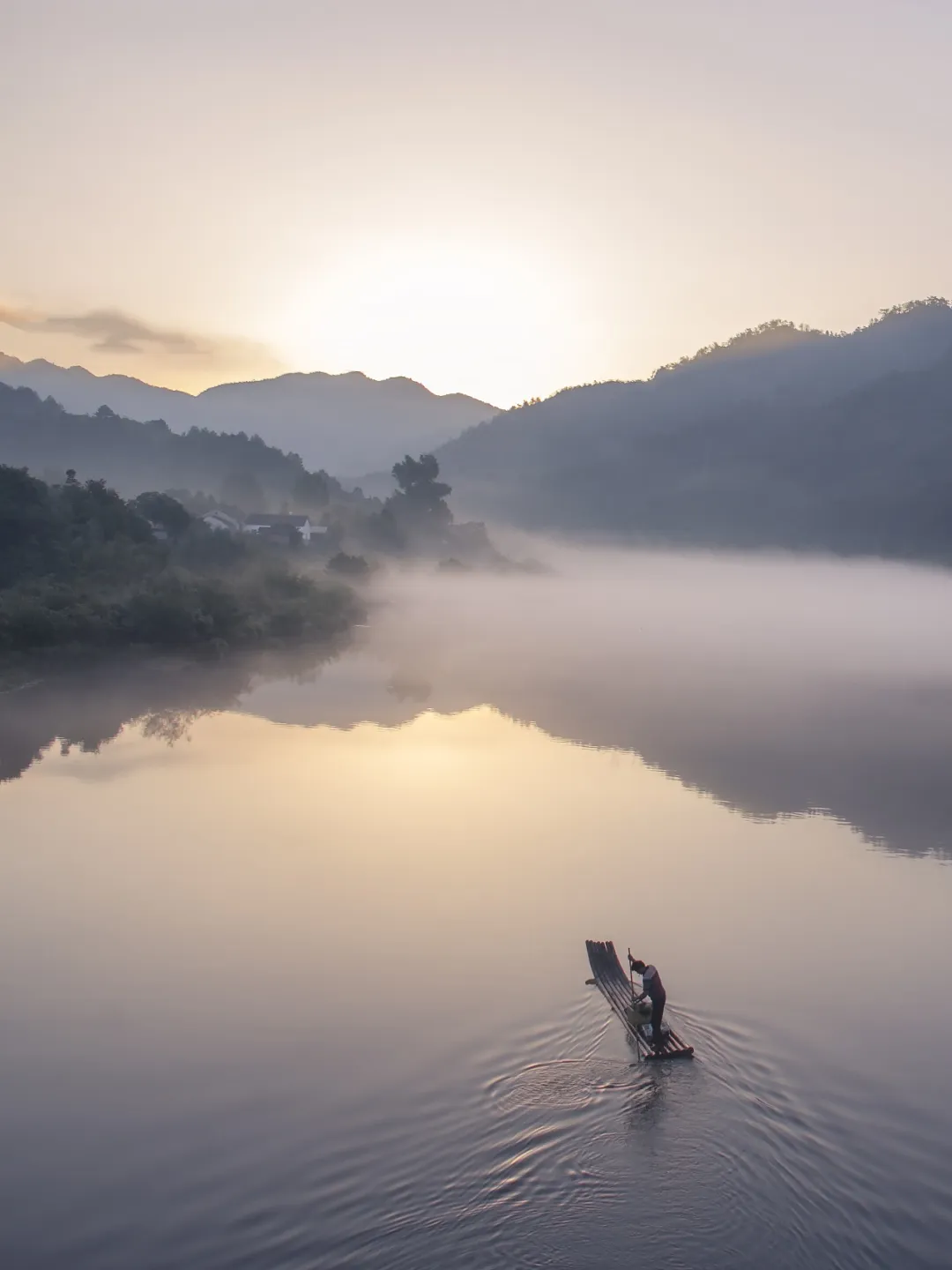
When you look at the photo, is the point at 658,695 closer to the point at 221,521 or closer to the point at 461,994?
the point at 461,994

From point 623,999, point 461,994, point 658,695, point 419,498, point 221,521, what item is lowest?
point 623,999

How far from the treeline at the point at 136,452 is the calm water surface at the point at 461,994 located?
97398 millimetres

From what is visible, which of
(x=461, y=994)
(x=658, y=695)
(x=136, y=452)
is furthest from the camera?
(x=136, y=452)

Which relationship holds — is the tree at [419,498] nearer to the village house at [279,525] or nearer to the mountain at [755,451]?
the village house at [279,525]

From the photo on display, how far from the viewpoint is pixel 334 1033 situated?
1106 centimetres

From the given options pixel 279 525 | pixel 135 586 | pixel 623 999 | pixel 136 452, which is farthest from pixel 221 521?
pixel 136 452

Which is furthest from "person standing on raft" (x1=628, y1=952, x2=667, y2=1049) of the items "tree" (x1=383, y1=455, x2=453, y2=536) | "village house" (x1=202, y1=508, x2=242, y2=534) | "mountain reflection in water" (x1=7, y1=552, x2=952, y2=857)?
"tree" (x1=383, y1=455, x2=453, y2=536)

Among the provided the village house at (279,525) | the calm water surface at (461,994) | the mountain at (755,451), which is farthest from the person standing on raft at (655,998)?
the mountain at (755,451)

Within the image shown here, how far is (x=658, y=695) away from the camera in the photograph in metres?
34.5

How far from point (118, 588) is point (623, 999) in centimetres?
3385

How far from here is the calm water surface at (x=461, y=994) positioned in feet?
26.6

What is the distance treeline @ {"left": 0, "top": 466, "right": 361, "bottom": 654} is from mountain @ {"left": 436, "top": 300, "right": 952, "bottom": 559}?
87.6 m

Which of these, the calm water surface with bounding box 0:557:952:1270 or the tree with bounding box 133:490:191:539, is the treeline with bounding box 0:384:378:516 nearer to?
the tree with bounding box 133:490:191:539

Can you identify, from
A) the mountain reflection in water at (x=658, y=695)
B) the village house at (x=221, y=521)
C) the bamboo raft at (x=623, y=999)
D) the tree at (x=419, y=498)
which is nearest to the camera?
the bamboo raft at (x=623, y=999)
